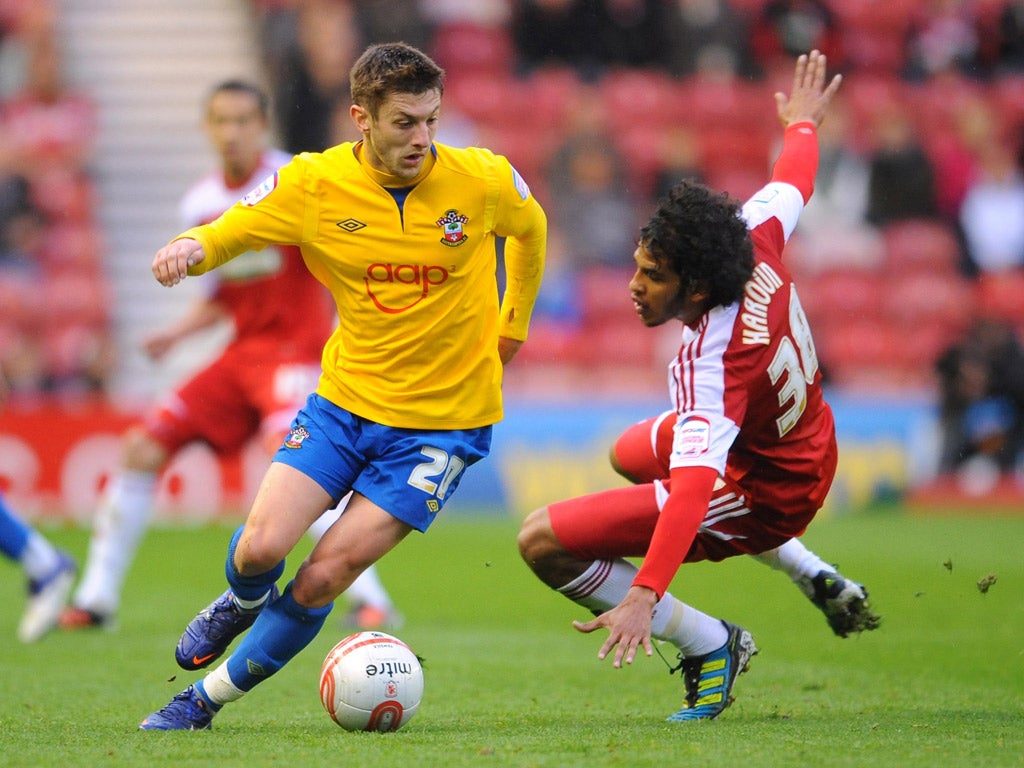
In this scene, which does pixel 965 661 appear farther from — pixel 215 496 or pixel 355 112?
pixel 215 496

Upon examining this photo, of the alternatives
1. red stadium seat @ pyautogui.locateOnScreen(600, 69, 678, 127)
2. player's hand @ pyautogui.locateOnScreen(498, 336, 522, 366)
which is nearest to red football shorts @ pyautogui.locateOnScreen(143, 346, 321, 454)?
player's hand @ pyautogui.locateOnScreen(498, 336, 522, 366)

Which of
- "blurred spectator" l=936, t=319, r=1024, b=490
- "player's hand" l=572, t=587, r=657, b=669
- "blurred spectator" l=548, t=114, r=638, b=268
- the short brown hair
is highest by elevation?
the short brown hair

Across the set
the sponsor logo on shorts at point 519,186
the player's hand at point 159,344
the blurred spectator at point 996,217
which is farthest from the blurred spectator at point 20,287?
the blurred spectator at point 996,217

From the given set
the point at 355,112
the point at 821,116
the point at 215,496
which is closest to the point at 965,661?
the point at 821,116

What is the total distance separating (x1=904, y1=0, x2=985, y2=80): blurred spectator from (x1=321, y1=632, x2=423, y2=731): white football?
51.2 ft

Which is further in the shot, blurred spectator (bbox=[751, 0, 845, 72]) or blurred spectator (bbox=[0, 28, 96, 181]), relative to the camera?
blurred spectator (bbox=[751, 0, 845, 72])

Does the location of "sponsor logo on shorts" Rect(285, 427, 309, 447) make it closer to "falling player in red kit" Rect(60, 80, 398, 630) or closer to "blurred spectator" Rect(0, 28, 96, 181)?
"falling player in red kit" Rect(60, 80, 398, 630)

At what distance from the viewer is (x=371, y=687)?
5109 millimetres

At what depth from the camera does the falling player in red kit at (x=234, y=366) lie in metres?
8.22

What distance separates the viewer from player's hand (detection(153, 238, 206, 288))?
193 inches

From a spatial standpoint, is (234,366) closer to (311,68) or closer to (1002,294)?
(311,68)

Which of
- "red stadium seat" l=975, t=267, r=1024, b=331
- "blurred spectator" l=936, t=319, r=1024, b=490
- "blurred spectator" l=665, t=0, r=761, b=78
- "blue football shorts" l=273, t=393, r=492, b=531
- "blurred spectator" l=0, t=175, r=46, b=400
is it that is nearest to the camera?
"blue football shorts" l=273, t=393, r=492, b=531

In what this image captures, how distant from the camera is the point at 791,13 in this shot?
703 inches

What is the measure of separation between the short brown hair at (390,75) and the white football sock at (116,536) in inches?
151
